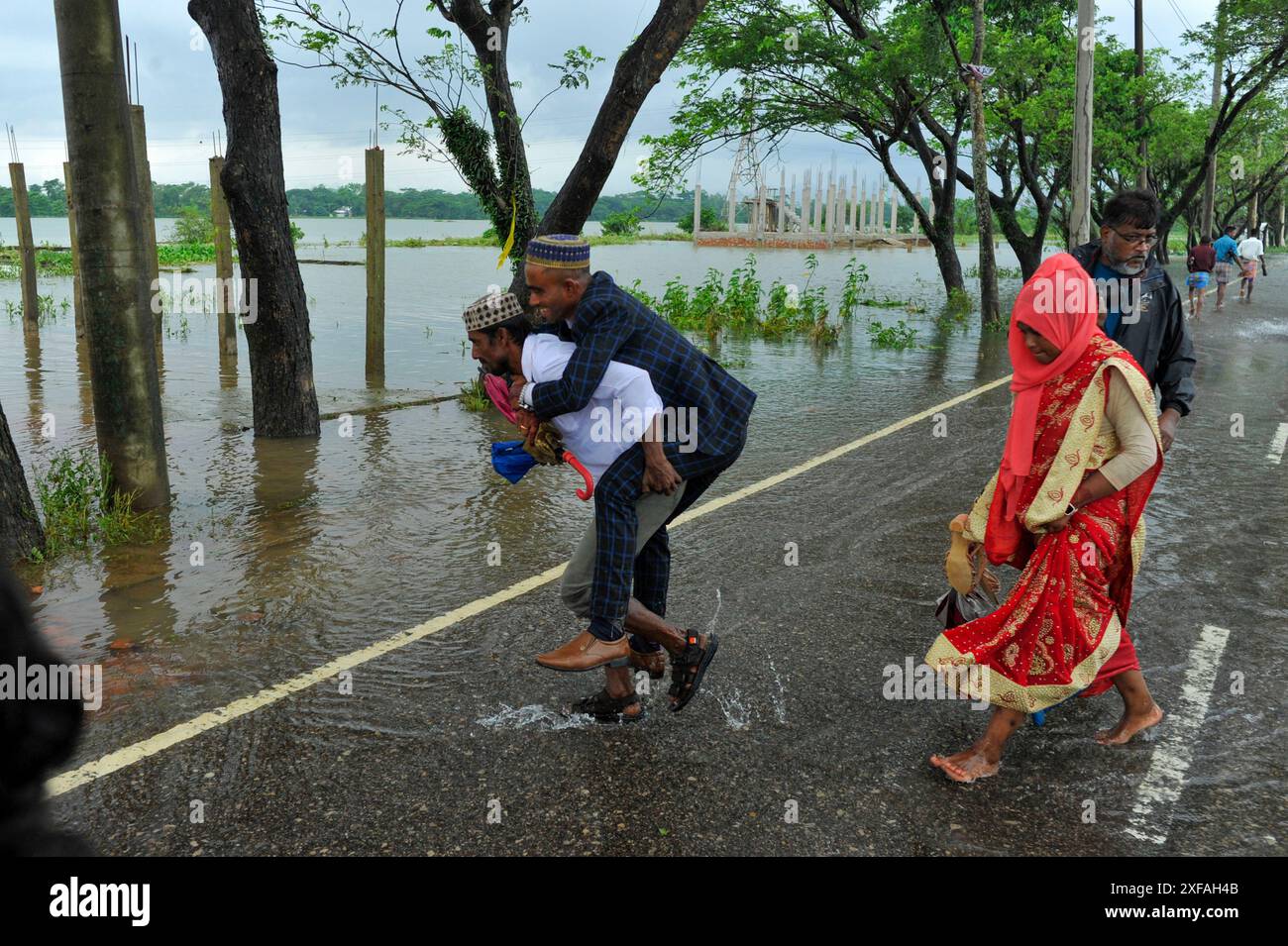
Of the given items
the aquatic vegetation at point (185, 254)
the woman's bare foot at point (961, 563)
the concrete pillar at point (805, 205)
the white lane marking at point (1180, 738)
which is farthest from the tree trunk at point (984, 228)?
the concrete pillar at point (805, 205)

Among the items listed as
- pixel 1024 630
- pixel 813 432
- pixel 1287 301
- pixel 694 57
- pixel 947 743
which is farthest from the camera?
pixel 1287 301

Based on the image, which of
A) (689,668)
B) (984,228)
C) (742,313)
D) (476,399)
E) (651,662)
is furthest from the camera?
(984,228)

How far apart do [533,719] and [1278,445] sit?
27.1ft

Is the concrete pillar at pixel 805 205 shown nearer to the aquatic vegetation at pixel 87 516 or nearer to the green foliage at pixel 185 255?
the green foliage at pixel 185 255

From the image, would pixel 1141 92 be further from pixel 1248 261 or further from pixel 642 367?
pixel 642 367

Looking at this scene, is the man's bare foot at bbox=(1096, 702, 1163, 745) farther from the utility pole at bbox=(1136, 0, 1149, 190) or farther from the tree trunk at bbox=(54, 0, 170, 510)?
the utility pole at bbox=(1136, 0, 1149, 190)

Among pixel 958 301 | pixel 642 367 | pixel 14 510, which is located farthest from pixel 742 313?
pixel 642 367

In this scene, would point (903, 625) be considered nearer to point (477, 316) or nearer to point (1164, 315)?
point (1164, 315)

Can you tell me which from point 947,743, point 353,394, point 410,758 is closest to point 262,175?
point 353,394

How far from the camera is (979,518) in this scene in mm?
4184

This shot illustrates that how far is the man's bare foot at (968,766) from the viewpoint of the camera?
3.81 metres

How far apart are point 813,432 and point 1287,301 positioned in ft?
75.5

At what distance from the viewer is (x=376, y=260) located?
1370 centimetres

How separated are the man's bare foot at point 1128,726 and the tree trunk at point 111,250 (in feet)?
19.1
